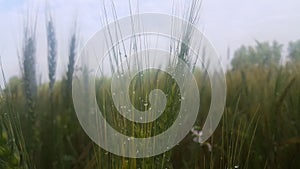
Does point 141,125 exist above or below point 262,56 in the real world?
below

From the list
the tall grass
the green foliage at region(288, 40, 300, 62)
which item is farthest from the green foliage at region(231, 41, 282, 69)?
the tall grass

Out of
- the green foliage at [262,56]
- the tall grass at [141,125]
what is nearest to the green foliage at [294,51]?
the green foliage at [262,56]

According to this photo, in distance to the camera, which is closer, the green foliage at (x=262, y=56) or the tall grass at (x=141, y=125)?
the tall grass at (x=141, y=125)

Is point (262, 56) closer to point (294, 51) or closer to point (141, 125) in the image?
point (294, 51)

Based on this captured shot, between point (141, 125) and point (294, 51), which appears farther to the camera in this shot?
point (294, 51)

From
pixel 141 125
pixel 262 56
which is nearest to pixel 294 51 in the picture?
pixel 262 56

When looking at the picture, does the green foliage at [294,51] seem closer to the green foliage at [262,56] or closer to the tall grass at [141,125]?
the green foliage at [262,56]

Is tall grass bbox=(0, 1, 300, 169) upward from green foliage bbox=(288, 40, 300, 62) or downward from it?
downward

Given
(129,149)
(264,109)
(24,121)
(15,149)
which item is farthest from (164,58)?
(264,109)

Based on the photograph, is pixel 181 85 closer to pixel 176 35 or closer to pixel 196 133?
pixel 176 35

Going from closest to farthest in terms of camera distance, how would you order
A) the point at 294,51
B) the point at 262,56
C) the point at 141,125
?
the point at 141,125 < the point at 294,51 < the point at 262,56

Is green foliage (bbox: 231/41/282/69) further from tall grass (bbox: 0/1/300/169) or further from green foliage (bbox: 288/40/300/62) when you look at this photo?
tall grass (bbox: 0/1/300/169)
